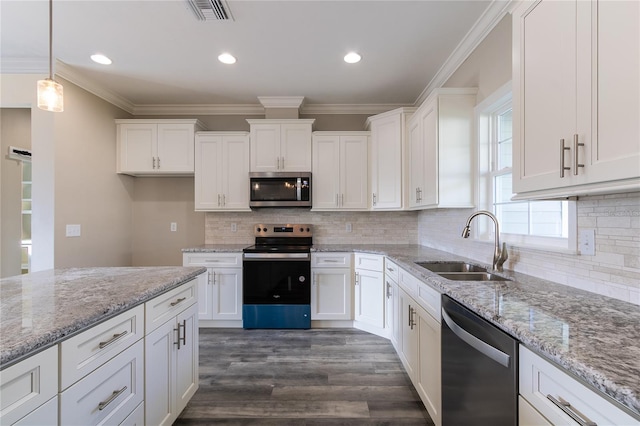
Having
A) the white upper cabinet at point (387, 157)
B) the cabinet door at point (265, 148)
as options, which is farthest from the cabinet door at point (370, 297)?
the cabinet door at point (265, 148)

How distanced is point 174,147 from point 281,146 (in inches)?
52.0

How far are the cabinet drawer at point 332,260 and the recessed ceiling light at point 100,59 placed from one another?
8.98 ft

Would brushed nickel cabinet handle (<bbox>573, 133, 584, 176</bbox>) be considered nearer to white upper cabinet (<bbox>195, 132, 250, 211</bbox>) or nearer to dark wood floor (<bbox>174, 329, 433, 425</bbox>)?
dark wood floor (<bbox>174, 329, 433, 425</bbox>)

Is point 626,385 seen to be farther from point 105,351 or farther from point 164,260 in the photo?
point 164,260

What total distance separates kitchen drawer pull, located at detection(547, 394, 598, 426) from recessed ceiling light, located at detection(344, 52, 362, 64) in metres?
2.58

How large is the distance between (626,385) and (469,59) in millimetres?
2457

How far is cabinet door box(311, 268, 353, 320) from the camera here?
3.03m

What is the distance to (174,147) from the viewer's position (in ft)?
10.9

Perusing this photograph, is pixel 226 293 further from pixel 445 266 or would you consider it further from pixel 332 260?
pixel 445 266

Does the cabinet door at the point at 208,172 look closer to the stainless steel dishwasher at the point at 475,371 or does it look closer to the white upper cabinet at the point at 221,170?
the white upper cabinet at the point at 221,170

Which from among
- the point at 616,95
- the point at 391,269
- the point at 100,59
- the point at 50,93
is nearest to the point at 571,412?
the point at 616,95

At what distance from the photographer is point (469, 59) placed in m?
2.27

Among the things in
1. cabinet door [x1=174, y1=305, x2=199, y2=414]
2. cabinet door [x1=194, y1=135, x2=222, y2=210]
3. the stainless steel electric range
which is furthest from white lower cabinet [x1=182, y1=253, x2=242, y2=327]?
cabinet door [x1=174, y1=305, x2=199, y2=414]

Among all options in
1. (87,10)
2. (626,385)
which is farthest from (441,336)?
(87,10)
